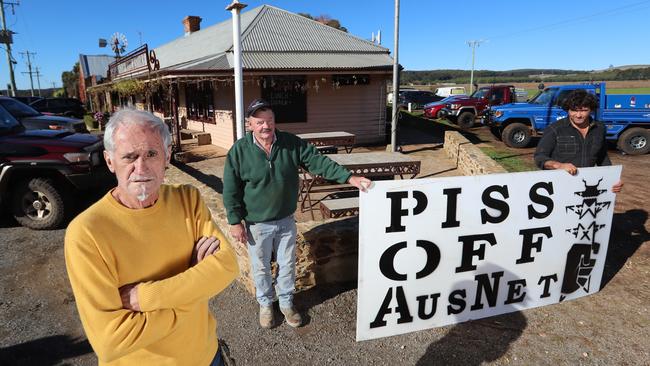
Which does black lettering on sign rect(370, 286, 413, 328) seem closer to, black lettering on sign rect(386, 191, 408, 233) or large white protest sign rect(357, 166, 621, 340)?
large white protest sign rect(357, 166, 621, 340)

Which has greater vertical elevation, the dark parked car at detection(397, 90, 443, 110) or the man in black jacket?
the dark parked car at detection(397, 90, 443, 110)

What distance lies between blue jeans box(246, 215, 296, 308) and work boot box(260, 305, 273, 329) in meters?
0.04

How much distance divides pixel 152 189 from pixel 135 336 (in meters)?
0.50

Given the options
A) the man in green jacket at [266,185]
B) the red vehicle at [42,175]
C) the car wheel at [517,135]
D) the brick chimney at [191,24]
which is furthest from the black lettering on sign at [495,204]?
the brick chimney at [191,24]

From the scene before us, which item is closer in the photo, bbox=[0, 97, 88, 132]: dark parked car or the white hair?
the white hair

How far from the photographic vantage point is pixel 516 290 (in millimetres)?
3465

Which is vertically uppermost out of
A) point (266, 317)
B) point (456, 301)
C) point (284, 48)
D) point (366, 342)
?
point (284, 48)

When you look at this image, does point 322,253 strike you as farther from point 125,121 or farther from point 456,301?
point 125,121

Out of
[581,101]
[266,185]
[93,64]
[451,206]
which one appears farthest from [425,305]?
[93,64]

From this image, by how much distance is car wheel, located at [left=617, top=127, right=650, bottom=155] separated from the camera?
36.7 ft

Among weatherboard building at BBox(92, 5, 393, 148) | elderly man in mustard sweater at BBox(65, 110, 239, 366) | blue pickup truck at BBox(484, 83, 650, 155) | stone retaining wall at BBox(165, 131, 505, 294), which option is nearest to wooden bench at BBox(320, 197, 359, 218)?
stone retaining wall at BBox(165, 131, 505, 294)

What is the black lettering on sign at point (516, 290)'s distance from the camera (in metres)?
3.44

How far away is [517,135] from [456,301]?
34.0 feet

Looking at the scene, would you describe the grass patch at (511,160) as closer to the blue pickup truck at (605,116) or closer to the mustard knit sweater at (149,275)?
the blue pickup truck at (605,116)
